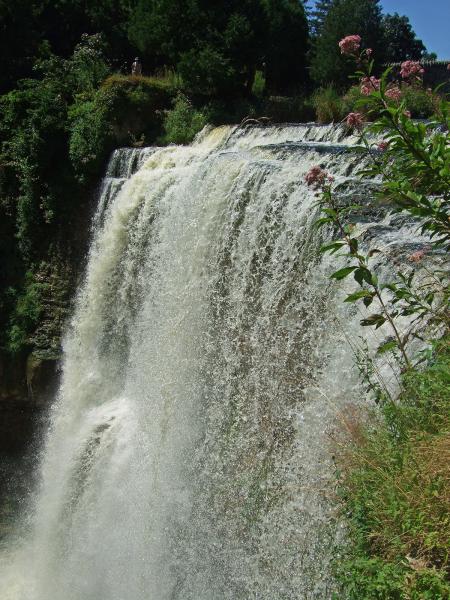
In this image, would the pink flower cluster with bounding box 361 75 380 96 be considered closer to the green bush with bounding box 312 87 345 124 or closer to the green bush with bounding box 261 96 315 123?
the green bush with bounding box 312 87 345 124

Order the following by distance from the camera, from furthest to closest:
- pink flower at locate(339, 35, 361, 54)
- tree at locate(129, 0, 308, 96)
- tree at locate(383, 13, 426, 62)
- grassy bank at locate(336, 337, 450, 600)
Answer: tree at locate(383, 13, 426, 62), tree at locate(129, 0, 308, 96), pink flower at locate(339, 35, 361, 54), grassy bank at locate(336, 337, 450, 600)

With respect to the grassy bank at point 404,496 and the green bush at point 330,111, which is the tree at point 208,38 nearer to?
the green bush at point 330,111

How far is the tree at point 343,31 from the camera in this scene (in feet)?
45.5

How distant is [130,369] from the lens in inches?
262

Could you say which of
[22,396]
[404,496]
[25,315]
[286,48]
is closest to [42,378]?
[22,396]

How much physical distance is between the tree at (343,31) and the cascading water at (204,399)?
22.6 ft

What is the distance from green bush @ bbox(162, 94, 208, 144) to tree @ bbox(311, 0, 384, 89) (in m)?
5.26

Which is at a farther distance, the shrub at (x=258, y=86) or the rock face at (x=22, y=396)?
the shrub at (x=258, y=86)

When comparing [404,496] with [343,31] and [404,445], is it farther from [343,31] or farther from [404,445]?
[343,31]

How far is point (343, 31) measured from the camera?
51.8 ft

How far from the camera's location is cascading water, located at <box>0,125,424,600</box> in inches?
156

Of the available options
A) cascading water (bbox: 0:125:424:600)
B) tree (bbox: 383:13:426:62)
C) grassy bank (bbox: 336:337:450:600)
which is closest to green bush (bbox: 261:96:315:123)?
cascading water (bbox: 0:125:424:600)

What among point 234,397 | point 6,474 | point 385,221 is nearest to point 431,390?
point 385,221

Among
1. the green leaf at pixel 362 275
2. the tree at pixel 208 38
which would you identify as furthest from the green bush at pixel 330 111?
the green leaf at pixel 362 275
